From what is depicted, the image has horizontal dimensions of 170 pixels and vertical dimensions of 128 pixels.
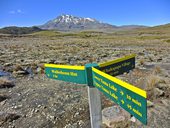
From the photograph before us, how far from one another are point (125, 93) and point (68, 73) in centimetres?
139

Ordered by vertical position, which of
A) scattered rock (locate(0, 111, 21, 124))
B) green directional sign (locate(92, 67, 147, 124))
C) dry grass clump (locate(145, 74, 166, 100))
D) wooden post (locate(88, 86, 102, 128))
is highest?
green directional sign (locate(92, 67, 147, 124))

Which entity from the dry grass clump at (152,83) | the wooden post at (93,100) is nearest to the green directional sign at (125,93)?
the wooden post at (93,100)

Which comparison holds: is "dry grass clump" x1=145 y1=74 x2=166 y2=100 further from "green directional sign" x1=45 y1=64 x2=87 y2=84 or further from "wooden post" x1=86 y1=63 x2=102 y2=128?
"green directional sign" x1=45 y1=64 x2=87 y2=84

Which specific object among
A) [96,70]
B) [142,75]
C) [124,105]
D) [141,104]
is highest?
[96,70]

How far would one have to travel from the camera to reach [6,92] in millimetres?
8672

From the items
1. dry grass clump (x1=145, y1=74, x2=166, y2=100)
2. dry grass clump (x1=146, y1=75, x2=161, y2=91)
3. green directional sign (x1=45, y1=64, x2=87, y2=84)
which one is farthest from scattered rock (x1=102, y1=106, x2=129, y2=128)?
green directional sign (x1=45, y1=64, x2=87, y2=84)

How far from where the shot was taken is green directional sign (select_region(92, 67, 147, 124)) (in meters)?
2.12

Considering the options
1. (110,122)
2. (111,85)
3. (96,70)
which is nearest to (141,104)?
(111,85)

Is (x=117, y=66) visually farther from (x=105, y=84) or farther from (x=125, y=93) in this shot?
(x=125, y=93)

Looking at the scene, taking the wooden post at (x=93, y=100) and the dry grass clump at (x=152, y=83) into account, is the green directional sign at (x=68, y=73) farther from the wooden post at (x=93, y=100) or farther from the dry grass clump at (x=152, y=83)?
the dry grass clump at (x=152, y=83)

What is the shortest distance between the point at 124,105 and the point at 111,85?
0.33 metres

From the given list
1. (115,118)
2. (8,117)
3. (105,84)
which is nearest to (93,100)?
(105,84)

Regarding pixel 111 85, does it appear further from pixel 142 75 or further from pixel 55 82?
pixel 142 75

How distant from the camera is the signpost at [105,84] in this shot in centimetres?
222
